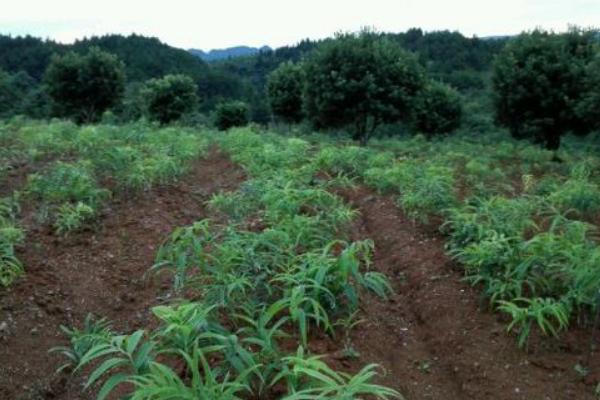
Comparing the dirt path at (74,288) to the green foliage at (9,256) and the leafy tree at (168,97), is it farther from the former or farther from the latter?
the leafy tree at (168,97)

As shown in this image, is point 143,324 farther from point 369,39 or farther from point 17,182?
point 369,39

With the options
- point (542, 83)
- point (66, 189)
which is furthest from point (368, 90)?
point (66, 189)

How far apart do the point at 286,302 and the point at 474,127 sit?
38.1 m

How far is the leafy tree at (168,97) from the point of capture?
26281mm

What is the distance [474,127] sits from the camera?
38.9 meters

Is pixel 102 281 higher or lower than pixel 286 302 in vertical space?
lower

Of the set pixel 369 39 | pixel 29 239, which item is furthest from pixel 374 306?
pixel 369 39

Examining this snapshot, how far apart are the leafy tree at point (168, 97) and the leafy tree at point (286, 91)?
370 centimetres

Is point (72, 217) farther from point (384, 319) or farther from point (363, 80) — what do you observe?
point (363, 80)

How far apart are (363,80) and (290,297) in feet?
44.7

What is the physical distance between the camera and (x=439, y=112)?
26891 millimetres

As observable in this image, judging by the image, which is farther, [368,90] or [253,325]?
[368,90]

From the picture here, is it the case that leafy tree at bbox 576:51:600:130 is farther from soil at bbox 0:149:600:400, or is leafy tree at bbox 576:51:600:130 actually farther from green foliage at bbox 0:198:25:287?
green foliage at bbox 0:198:25:287

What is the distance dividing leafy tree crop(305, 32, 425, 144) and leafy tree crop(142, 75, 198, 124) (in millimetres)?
10597
